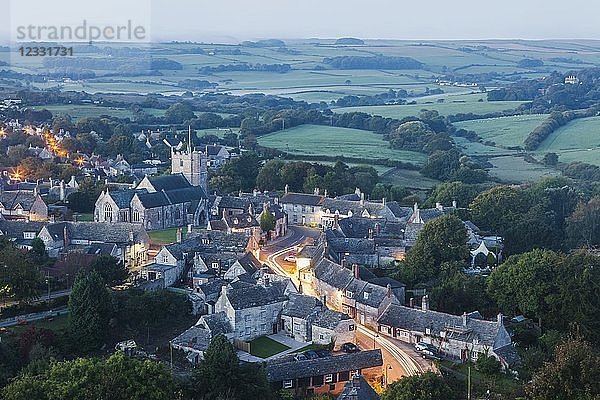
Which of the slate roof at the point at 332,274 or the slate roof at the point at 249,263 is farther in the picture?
the slate roof at the point at 249,263

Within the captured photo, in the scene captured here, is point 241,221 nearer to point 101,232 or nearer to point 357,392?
point 101,232

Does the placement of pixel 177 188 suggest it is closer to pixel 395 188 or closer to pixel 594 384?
pixel 395 188

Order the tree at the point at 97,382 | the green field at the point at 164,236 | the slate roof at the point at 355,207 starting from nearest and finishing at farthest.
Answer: the tree at the point at 97,382
the green field at the point at 164,236
the slate roof at the point at 355,207

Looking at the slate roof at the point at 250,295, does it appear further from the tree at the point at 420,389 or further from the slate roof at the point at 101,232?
→ the slate roof at the point at 101,232

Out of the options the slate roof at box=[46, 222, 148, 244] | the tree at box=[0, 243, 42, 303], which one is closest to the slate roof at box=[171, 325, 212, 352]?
the tree at box=[0, 243, 42, 303]

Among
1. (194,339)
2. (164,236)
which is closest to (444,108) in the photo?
(164,236)

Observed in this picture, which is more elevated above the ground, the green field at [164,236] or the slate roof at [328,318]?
the slate roof at [328,318]

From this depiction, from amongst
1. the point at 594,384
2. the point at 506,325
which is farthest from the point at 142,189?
the point at 594,384

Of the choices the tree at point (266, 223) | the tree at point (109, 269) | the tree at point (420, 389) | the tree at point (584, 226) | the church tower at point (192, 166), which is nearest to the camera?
the tree at point (420, 389)

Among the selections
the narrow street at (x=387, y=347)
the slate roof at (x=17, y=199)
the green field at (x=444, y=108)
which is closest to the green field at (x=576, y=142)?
the green field at (x=444, y=108)
